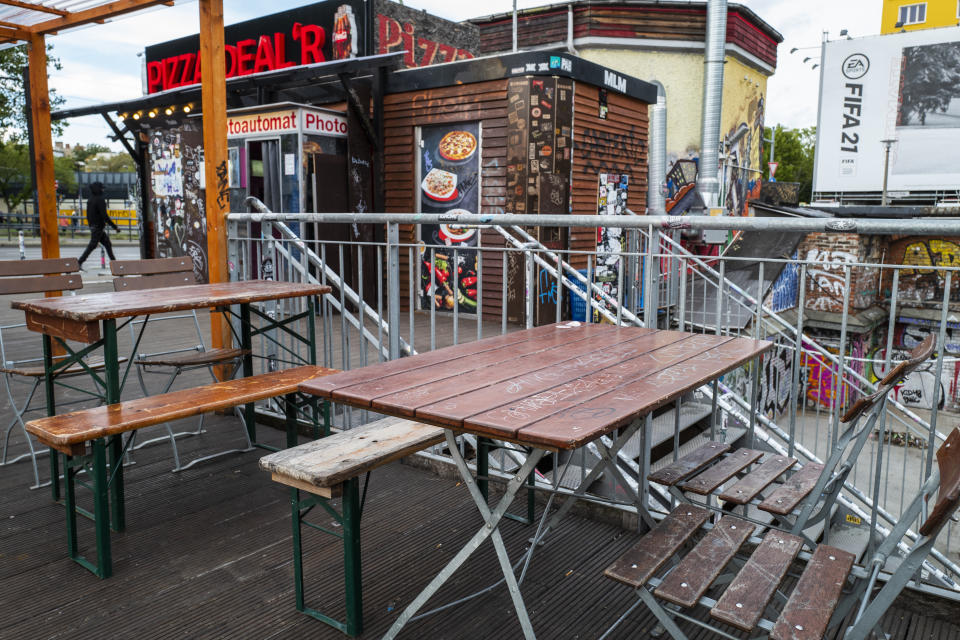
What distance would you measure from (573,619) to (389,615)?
746mm

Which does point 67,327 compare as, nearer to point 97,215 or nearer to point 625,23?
point 97,215

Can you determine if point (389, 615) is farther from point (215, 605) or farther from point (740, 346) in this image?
point (740, 346)

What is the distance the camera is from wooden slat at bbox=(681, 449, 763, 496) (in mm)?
2607

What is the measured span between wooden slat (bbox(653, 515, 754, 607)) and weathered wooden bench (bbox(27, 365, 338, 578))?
59.9 inches

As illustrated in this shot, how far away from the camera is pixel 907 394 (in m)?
21.3

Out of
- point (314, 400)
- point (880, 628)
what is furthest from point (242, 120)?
point (880, 628)

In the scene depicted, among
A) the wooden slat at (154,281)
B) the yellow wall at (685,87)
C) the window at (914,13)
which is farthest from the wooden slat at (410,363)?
the window at (914,13)

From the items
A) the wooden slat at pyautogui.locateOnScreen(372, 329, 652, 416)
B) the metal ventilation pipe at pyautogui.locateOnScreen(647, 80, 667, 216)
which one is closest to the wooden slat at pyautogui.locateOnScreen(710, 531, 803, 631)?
the wooden slat at pyautogui.locateOnScreen(372, 329, 652, 416)

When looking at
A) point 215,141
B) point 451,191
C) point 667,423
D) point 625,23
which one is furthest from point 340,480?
point 625,23

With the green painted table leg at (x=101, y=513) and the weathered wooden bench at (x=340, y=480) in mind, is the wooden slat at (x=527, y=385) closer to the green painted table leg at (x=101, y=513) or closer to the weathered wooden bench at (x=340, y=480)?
the weathered wooden bench at (x=340, y=480)

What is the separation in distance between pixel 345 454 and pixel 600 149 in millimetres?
8736

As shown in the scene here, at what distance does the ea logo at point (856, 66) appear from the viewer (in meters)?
38.3

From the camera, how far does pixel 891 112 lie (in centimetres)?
3844

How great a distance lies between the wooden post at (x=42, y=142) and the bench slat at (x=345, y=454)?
14.9ft
